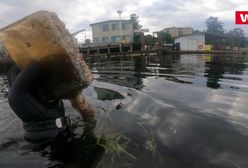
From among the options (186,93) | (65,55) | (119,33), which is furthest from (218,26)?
(65,55)

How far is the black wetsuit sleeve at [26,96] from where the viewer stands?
4301 mm

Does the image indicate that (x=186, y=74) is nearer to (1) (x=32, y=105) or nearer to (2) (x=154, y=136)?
(2) (x=154, y=136)

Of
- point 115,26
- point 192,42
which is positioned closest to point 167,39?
point 192,42

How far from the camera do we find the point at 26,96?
441cm

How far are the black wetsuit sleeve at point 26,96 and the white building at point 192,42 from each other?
163ft

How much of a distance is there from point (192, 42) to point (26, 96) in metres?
51.7

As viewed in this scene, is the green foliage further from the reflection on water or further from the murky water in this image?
the murky water

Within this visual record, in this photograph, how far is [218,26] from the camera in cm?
8650

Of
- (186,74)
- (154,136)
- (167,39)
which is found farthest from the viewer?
(167,39)

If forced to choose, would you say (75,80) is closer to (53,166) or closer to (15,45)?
(15,45)

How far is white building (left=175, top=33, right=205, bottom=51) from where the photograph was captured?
52.5 metres

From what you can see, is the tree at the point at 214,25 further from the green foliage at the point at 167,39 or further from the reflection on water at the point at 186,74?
the reflection on water at the point at 186,74

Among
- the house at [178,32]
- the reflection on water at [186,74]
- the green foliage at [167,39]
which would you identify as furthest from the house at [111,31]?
the reflection on water at [186,74]

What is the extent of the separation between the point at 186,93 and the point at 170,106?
71.9 inches
